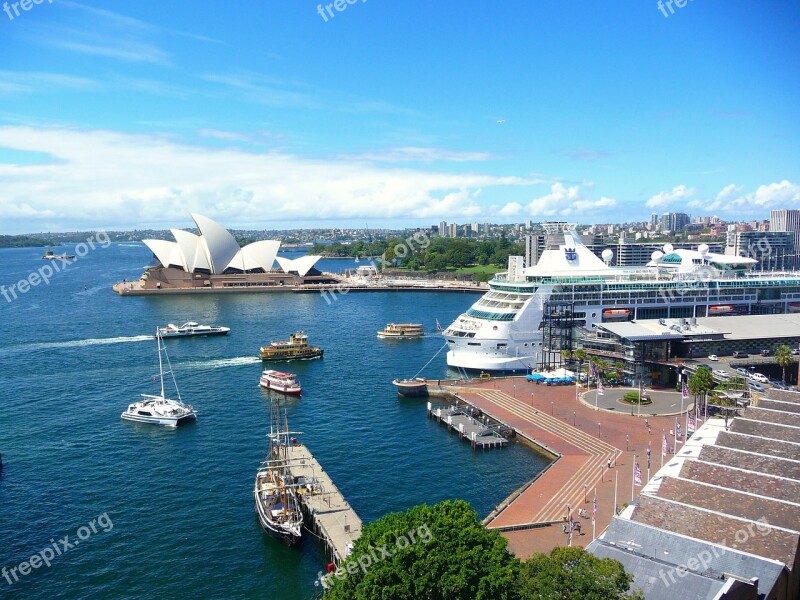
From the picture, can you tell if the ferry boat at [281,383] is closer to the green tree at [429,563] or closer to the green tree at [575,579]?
the green tree at [429,563]

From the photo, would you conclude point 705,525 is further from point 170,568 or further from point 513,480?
point 170,568

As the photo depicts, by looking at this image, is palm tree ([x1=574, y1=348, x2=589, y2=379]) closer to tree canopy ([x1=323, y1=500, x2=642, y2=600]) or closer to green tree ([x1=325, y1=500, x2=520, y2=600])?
green tree ([x1=325, y1=500, x2=520, y2=600])

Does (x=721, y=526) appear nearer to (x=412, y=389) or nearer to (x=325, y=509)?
(x=325, y=509)

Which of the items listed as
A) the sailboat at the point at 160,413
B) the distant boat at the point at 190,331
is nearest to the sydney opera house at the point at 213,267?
the distant boat at the point at 190,331

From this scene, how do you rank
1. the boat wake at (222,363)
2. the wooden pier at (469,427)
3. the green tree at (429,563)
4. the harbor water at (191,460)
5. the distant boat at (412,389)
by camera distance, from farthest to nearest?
the boat wake at (222,363) → the distant boat at (412,389) → the wooden pier at (469,427) → the harbor water at (191,460) → the green tree at (429,563)

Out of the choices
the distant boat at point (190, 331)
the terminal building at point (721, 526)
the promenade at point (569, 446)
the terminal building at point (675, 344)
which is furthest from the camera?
the distant boat at point (190, 331)

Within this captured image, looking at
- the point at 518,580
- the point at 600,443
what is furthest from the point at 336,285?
the point at 518,580
